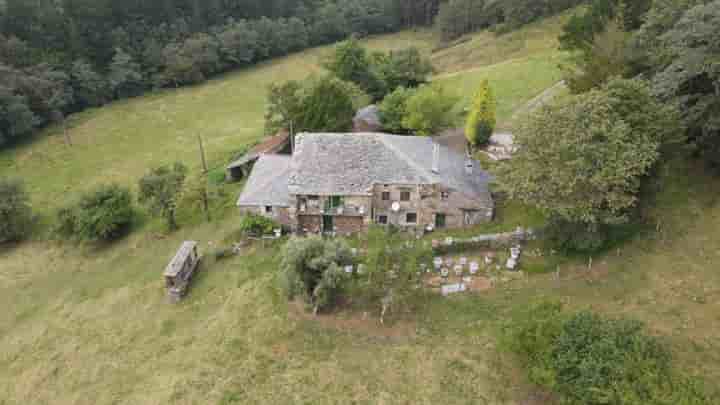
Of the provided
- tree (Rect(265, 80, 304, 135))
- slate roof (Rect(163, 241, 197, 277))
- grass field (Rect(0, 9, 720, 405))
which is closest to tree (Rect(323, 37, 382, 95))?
tree (Rect(265, 80, 304, 135))

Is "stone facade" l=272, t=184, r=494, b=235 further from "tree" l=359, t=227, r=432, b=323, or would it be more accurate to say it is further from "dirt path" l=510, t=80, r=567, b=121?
"dirt path" l=510, t=80, r=567, b=121

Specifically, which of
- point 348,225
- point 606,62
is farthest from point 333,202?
point 606,62

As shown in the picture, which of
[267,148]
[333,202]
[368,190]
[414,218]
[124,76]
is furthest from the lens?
[124,76]

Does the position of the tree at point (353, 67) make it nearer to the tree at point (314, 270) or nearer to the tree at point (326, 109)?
the tree at point (326, 109)

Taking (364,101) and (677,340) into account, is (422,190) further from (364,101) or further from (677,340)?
(364,101)

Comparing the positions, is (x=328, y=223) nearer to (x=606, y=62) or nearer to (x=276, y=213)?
(x=276, y=213)

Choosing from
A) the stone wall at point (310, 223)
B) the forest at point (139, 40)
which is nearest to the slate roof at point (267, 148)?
the stone wall at point (310, 223)
